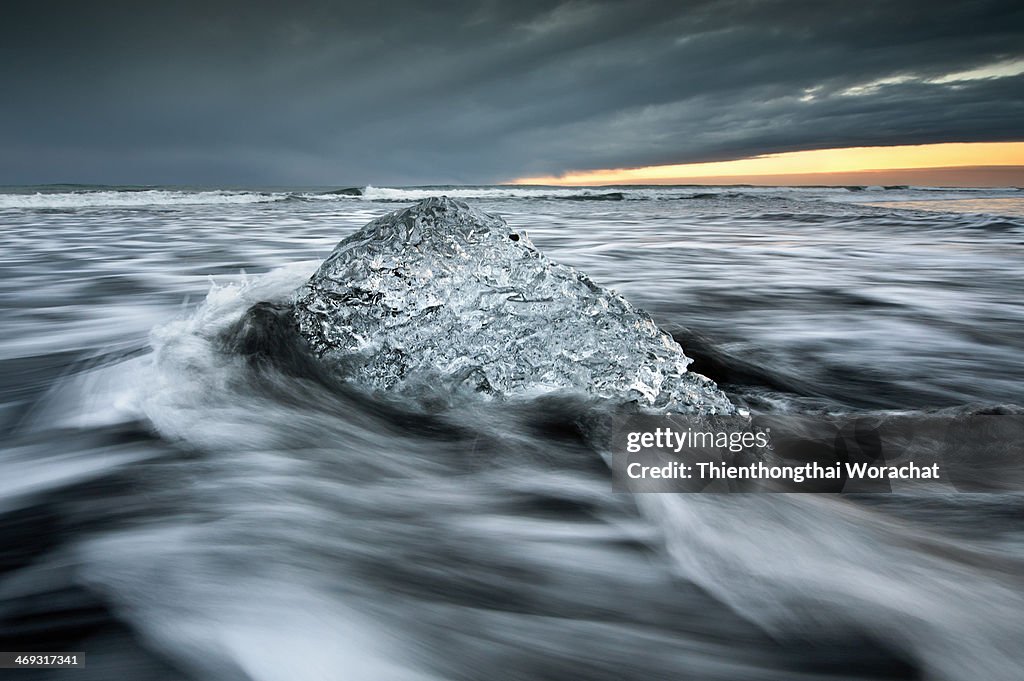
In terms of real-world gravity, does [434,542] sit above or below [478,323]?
below

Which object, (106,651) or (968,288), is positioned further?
(968,288)

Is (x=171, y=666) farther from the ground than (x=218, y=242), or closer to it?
closer to it

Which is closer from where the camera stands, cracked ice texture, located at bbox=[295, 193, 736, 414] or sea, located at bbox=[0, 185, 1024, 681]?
sea, located at bbox=[0, 185, 1024, 681]

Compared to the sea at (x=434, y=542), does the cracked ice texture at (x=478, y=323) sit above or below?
above

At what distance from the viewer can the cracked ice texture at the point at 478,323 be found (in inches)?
70.4

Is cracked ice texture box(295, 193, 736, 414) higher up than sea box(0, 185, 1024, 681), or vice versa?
cracked ice texture box(295, 193, 736, 414)

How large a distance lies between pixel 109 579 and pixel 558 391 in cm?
114

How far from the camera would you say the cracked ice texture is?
179cm

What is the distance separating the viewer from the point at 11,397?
6.95 feet

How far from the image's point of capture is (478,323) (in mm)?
1867

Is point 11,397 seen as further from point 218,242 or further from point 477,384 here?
point 218,242

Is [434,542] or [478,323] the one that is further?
[478,323]

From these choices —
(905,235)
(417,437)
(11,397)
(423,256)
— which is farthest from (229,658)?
(905,235)

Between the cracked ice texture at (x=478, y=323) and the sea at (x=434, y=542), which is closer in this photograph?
the sea at (x=434, y=542)
